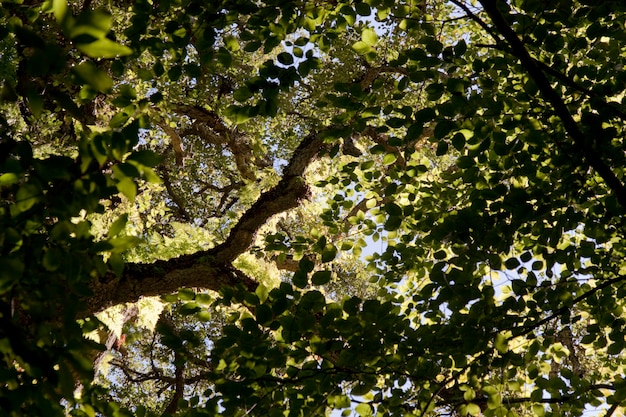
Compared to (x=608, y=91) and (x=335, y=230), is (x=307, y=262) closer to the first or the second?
(x=335, y=230)

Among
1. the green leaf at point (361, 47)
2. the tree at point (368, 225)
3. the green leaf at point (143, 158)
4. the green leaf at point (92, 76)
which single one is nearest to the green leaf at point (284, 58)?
the tree at point (368, 225)

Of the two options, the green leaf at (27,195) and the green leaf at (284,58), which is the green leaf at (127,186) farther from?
the green leaf at (284,58)

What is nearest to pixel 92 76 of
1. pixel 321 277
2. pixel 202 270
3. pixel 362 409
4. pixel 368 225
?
pixel 321 277

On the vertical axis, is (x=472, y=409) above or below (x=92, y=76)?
below

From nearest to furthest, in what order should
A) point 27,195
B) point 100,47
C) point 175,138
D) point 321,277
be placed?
point 100,47 → point 27,195 → point 321,277 → point 175,138

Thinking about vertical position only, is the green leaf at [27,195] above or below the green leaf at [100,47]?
below

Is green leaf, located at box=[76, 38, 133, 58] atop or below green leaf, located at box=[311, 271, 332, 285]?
Result: below

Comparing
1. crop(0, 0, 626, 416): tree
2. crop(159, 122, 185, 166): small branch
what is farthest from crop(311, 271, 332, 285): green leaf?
crop(159, 122, 185, 166): small branch

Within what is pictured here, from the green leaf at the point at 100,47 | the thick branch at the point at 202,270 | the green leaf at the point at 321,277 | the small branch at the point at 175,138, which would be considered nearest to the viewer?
the green leaf at the point at 100,47

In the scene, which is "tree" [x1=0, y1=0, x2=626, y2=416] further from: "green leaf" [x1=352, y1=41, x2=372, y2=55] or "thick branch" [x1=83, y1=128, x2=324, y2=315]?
"thick branch" [x1=83, y1=128, x2=324, y2=315]

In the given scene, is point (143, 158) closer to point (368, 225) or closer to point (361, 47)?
point (361, 47)

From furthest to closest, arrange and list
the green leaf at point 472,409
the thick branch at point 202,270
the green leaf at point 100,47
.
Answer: the thick branch at point 202,270 → the green leaf at point 472,409 → the green leaf at point 100,47

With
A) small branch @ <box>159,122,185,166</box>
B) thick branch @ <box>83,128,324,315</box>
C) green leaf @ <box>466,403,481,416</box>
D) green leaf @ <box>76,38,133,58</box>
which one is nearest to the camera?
green leaf @ <box>76,38,133,58</box>

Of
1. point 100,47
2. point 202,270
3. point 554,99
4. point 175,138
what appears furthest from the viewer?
point 175,138
